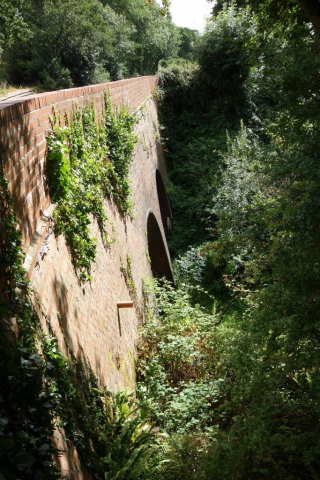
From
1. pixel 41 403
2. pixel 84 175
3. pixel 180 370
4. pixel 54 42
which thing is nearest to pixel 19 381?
pixel 41 403

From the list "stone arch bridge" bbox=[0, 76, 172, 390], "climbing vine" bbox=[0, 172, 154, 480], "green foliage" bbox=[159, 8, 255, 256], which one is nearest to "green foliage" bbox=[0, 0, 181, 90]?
"green foliage" bbox=[159, 8, 255, 256]

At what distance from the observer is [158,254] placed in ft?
40.3

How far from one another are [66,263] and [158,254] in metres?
8.58

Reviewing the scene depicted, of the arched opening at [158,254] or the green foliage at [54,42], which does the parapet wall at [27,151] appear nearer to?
the arched opening at [158,254]

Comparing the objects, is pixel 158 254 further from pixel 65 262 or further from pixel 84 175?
pixel 65 262

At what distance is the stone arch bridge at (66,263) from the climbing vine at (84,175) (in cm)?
14

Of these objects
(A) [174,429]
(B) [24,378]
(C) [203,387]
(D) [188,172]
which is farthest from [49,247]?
(D) [188,172]

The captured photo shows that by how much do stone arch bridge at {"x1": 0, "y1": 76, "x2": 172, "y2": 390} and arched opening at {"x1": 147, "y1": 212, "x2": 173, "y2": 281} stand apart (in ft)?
13.9

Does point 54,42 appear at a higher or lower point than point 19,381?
higher

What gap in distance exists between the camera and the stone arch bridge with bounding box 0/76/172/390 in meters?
2.97

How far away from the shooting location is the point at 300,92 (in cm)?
409

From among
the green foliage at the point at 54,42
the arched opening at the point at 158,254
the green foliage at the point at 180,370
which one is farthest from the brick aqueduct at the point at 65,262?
the green foliage at the point at 54,42

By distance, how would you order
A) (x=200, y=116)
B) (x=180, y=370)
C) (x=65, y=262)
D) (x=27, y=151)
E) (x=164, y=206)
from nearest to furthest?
(x=27, y=151)
(x=65, y=262)
(x=180, y=370)
(x=164, y=206)
(x=200, y=116)

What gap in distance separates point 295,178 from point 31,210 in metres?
2.68
